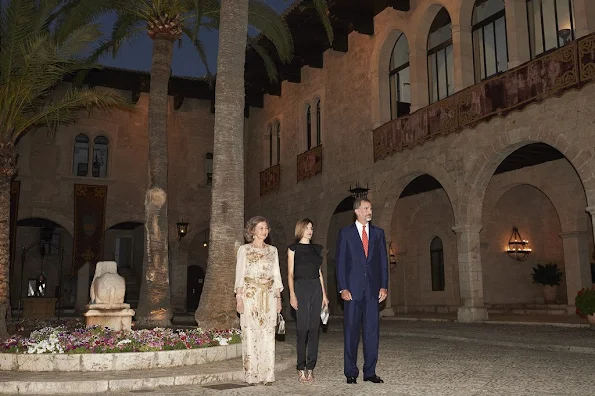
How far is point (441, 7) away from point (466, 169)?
4959mm

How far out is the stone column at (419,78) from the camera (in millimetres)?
16625

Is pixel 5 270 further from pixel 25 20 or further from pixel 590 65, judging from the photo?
pixel 590 65

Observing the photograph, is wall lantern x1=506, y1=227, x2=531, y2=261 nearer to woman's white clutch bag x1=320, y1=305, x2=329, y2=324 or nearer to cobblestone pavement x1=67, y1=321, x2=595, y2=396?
cobblestone pavement x1=67, y1=321, x2=595, y2=396

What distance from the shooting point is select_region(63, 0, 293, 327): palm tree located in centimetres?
1298

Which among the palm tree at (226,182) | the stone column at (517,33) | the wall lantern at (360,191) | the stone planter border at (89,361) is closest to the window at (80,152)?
the wall lantern at (360,191)

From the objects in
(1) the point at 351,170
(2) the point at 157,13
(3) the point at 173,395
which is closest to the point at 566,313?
(1) the point at 351,170

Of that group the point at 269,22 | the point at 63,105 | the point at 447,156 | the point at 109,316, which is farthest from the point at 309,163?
the point at 109,316

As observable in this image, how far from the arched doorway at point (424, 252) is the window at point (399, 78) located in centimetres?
309

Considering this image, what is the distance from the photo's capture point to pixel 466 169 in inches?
576

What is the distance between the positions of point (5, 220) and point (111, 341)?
3899 millimetres

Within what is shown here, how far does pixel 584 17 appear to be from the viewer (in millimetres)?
11961

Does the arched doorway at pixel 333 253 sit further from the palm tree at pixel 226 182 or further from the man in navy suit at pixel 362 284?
the man in navy suit at pixel 362 284

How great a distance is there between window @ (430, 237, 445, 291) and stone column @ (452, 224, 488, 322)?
6908 millimetres

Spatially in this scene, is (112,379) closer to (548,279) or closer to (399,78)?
Answer: (399,78)
